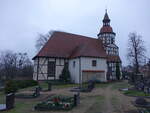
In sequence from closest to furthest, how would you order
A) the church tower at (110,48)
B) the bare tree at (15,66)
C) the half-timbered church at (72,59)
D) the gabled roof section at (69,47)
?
the half-timbered church at (72,59)
the gabled roof section at (69,47)
the church tower at (110,48)
the bare tree at (15,66)

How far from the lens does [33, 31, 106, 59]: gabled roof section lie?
99.9ft

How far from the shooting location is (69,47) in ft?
110

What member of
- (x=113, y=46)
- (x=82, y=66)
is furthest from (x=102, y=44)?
(x=82, y=66)

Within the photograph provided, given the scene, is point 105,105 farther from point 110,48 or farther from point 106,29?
point 106,29

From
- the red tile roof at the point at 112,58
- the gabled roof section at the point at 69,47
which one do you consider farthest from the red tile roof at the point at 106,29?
the red tile roof at the point at 112,58

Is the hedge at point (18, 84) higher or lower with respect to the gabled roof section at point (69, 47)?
lower

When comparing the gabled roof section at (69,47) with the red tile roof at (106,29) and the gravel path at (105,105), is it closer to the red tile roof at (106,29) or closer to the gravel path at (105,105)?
the red tile roof at (106,29)

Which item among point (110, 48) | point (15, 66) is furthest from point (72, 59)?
point (15, 66)

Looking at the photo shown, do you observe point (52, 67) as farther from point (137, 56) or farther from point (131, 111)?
point (131, 111)

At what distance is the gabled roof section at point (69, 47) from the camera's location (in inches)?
1198

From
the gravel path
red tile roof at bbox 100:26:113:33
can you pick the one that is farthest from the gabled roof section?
the gravel path

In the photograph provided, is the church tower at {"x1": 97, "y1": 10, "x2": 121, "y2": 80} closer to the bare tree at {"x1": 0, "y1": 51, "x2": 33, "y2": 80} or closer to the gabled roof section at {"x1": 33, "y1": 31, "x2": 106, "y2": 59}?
the gabled roof section at {"x1": 33, "y1": 31, "x2": 106, "y2": 59}

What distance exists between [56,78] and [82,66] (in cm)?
543

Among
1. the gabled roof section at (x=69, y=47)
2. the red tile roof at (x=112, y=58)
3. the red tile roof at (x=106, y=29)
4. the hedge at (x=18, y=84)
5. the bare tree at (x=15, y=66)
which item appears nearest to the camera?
the hedge at (x=18, y=84)
